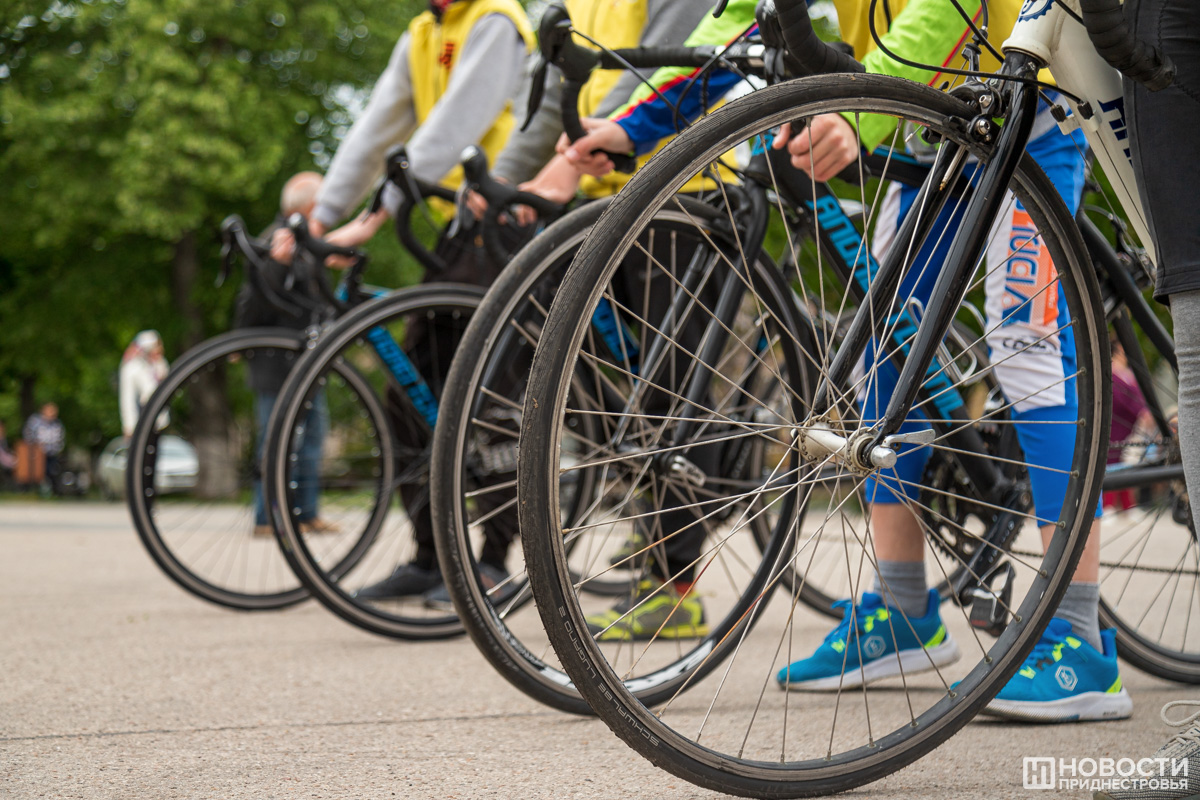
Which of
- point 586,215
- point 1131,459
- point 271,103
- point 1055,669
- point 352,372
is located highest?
point 271,103

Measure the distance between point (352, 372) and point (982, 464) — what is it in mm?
1942

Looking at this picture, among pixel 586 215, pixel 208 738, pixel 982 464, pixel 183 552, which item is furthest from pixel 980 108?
pixel 183 552

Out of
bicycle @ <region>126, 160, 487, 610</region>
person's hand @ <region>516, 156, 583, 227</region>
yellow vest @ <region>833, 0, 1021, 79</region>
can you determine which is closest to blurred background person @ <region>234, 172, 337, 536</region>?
bicycle @ <region>126, 160, 487, 610</region>

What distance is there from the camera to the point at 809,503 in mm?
2055

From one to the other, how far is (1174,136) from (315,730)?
5.95 feet

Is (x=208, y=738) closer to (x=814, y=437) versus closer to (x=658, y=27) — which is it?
(x=814, y=437)

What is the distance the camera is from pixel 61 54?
17.2 meters

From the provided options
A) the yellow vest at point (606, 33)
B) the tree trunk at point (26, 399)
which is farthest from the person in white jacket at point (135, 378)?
the tree trunk at point (26, 399)

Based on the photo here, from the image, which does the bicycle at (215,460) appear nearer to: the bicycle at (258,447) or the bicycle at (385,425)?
the bicycle at (258,447)

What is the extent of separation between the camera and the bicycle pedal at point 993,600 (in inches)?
80.4

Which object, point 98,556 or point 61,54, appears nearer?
point 98,556

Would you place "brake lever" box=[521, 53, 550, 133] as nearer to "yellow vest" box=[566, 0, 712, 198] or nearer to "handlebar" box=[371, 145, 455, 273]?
"yellow vest" box=[566, 0, 712, 198]

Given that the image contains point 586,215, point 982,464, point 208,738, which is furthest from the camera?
point 982,464

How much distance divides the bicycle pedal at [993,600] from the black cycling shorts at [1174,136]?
63cm
